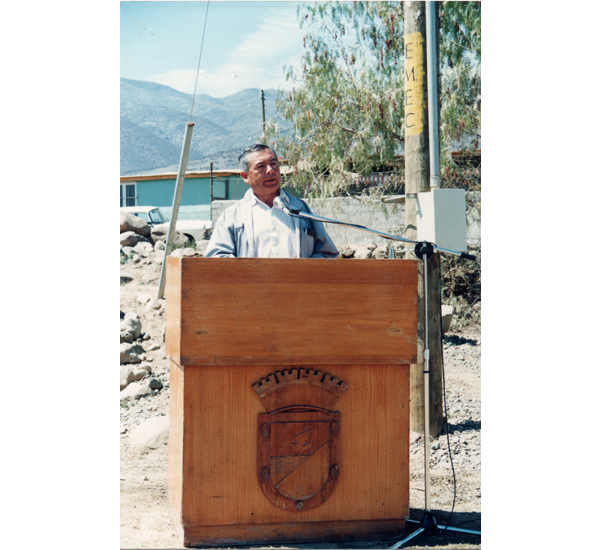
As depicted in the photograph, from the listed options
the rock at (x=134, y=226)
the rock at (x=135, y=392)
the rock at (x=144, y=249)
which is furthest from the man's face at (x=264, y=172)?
the rock at (x=134, y=226)

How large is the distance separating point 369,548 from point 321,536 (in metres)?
0.21

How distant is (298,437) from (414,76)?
2.65 m

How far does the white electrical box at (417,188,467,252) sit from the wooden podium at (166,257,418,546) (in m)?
0.53

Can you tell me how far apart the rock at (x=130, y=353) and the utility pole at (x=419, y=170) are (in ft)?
10.2

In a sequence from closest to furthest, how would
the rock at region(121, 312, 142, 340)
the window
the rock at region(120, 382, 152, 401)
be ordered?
the rock at region(120, 382, 152, 401)
the rock at region(121, 312, 142, 340)
the window

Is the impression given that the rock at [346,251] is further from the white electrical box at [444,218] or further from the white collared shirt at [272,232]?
the white collared shirt at [272,232]

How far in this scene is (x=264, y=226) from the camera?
3.12 metres

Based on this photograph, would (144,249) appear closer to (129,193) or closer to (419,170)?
(419,170)

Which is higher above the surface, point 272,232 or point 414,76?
point 414,76

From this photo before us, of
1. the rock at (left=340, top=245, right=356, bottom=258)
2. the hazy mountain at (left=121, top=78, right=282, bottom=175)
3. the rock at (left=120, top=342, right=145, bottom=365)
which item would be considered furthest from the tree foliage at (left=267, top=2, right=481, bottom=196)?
the hazy mountain at (left=121, top=78, right=282, bottom=175)

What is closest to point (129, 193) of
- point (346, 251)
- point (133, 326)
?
point (346, 251)

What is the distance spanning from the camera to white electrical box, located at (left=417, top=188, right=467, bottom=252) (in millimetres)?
3160

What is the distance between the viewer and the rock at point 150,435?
4648mm

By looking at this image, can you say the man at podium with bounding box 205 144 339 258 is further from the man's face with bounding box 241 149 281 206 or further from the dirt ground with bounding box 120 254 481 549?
the dirt ground with bounding box 120 254 481 549
